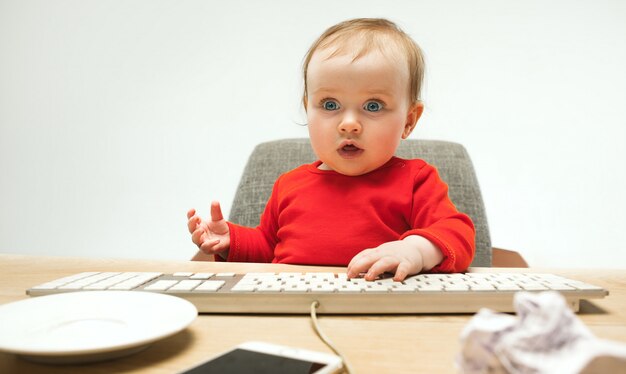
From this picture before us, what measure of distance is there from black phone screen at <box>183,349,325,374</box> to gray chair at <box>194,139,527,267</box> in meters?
1.02

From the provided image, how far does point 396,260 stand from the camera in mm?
648

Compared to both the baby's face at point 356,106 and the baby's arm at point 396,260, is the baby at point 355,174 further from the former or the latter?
the baby's arm at point 396,260

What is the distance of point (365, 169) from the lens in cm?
101

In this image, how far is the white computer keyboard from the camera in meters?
0.52

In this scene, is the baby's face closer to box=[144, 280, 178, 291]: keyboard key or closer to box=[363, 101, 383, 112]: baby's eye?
box=[363, 101, 383, 112]: baby's eye

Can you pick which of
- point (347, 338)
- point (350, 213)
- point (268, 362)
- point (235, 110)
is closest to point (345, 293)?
point (347, 338)

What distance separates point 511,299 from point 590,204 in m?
1.75

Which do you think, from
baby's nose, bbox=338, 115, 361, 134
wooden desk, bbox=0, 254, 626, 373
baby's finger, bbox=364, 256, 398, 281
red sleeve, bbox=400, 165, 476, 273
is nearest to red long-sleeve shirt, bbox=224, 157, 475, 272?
red sleeve, bbox=400, 165, 476, 273

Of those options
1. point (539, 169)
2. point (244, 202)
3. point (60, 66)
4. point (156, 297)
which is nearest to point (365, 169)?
point (244, 202)

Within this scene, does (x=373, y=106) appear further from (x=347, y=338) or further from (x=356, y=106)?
(x=347, y=338)

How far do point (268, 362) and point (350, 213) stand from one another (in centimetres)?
67

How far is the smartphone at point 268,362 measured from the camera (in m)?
0.33

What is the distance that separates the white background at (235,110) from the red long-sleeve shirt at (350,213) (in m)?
1.08

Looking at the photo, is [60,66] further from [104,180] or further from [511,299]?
[511,299]
